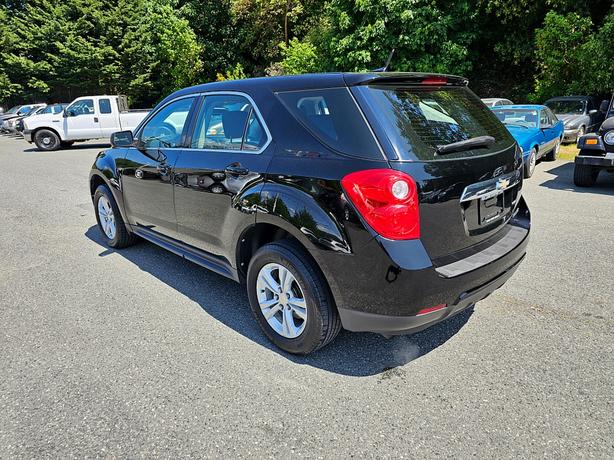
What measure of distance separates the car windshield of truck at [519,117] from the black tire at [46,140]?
16.4 m

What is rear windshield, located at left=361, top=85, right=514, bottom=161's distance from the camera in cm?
240

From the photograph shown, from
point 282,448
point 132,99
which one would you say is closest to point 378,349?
point 282,448

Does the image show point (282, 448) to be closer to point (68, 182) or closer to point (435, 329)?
point (435, 329)

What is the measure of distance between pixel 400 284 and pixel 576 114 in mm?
14485

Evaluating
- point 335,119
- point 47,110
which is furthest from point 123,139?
point 47,110

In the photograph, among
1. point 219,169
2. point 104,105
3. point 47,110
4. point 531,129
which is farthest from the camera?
point 47,110

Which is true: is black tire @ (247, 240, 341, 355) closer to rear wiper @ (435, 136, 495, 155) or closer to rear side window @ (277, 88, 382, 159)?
rear side window @ (277, 88, 382, 159)

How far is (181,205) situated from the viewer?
360 cm

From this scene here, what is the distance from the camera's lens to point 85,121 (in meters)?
16.9

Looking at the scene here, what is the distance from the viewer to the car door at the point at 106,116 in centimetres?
1679

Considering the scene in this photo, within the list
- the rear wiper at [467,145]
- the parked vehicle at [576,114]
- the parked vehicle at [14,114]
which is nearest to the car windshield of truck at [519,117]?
the parked vehicle at [576,114]

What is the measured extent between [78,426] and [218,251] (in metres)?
1.46

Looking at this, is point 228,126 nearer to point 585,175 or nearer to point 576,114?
point 585,175

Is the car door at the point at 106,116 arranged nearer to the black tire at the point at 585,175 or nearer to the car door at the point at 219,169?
the car door at the point at 219,169
